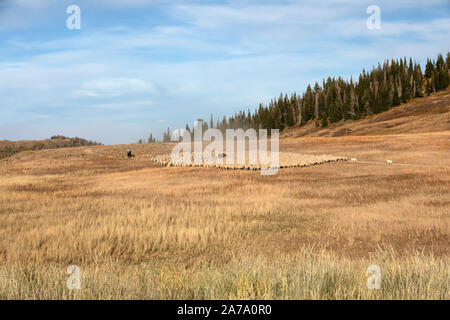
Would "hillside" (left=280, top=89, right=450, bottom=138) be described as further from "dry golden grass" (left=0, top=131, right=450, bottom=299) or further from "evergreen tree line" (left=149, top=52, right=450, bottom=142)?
"dry golden grass" (left=0, top=131, right=450, bottom=299)

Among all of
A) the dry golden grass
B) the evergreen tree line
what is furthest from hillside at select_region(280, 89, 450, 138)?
the dry golden grass

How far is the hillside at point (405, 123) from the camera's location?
7106 cm

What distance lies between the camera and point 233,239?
10.5 m

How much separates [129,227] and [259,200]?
6.51 meters

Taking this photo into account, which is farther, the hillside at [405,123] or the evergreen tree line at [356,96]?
the evergreen tree line at [356,96]

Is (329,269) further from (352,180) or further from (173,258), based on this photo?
(352,180)

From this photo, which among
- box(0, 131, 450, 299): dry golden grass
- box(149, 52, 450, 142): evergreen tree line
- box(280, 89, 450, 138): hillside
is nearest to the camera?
box(0, 131, 450, 299): dry golden grass

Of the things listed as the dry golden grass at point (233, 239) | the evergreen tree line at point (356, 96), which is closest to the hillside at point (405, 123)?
the evergreen tree line at point (356, 96)

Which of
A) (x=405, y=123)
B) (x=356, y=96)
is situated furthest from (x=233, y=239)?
(x=356, y=96)

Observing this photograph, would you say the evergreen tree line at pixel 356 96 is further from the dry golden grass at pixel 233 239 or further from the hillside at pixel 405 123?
the dry golden grass at pixel 233 239

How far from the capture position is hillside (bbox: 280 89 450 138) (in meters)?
71.1

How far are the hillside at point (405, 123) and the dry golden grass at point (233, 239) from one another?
56379 millimetres

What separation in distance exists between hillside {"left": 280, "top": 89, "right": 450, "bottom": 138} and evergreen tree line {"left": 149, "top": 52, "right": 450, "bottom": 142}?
3870mm

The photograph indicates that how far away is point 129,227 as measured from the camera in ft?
37.6
